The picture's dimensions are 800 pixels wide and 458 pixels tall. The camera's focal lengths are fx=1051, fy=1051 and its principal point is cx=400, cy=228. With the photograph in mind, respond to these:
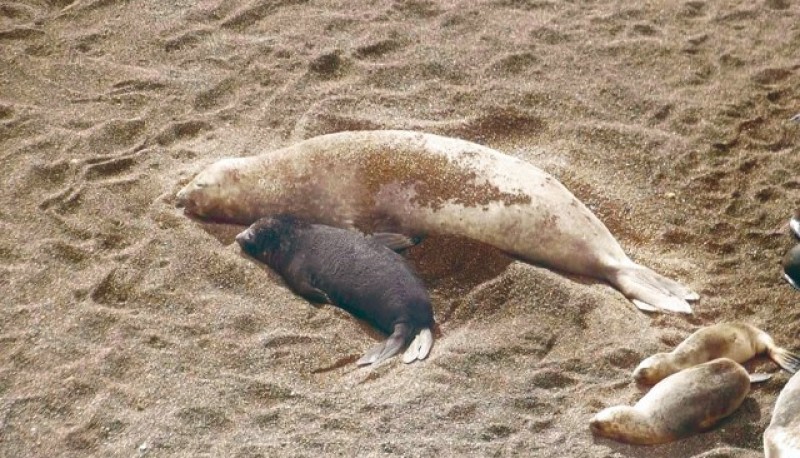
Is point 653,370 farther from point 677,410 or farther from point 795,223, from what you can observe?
point 795,223

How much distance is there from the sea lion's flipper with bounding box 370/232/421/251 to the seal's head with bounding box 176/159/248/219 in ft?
2.58

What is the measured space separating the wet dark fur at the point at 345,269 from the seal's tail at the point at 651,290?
2.78 feet

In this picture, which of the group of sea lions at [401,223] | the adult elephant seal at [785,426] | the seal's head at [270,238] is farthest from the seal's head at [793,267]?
the seal's head at [270,238]

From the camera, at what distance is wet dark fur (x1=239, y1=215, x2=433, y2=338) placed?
13.9ft

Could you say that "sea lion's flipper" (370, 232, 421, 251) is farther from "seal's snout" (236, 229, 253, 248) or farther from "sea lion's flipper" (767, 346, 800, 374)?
"sea lion's flipper" (767, 346, 800, 374)

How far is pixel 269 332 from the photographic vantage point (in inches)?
168

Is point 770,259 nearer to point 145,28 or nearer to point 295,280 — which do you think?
point 295,280

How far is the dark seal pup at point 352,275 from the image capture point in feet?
13.8

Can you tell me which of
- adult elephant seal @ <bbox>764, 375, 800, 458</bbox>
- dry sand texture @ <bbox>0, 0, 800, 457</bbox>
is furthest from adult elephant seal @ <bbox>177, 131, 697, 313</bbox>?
adult elephant seal @ <bbox>764, 375, 800, 458</bbox>

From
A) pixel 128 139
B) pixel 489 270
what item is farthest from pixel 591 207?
pixel 128 139

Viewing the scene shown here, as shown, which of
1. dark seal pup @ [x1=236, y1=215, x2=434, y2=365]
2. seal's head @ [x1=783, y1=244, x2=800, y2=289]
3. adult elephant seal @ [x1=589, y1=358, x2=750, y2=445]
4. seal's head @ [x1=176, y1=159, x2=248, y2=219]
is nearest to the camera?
adult elephant seal @ [x1=589, y1=358, x2=750, y2=445]

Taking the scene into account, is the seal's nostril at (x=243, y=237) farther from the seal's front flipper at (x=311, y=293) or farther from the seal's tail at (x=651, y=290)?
the seal's tail at (x=651, y=290)

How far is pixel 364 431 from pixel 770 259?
208 cm

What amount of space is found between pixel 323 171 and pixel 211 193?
558 mm
